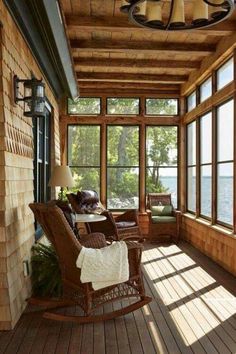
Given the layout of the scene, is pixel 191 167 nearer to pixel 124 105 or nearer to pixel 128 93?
pixel 124 105

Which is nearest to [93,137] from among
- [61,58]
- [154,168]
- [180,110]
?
[154,168]

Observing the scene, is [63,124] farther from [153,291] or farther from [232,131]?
[153,291]

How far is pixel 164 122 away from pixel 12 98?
5200 mm

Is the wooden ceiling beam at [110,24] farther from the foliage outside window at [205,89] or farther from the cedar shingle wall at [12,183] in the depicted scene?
the foliage outside window at [205,89]

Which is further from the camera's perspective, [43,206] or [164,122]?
[164,122]

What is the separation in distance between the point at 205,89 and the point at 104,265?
14.9 ft

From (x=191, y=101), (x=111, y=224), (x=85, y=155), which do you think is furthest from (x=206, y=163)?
(x=85, y=155)

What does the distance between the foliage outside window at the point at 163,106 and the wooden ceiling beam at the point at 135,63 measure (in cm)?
169

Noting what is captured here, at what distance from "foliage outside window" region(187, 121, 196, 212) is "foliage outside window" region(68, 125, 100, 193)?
1.98 metres

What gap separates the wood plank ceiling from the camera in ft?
15.0

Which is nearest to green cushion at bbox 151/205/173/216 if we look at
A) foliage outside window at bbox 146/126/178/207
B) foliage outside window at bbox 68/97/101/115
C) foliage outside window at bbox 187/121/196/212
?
foliage outside window at bbox 187/121/196/212

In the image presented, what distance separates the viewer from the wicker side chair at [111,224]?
5.91 meters

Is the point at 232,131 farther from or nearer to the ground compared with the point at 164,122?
nearer to the ground

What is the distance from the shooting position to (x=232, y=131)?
5199mm
